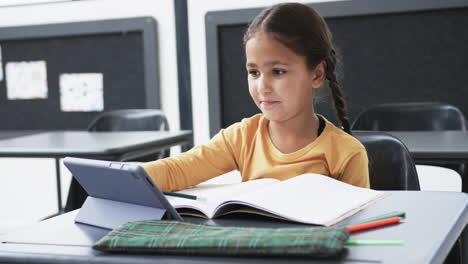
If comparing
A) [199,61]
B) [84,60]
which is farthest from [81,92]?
[199,61]

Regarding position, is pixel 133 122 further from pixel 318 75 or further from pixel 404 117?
pixel 318 75

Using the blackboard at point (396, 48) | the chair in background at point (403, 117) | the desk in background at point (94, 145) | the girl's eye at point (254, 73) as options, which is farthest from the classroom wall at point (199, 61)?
the girl's eye at point (254, 73)

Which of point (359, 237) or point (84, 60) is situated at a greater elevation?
point (84, 60)

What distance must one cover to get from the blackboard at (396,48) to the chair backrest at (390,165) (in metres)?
1.70

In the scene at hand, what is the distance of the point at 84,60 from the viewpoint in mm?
3844

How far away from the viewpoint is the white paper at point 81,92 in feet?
12.6

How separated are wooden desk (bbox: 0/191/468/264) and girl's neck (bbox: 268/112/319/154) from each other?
34 centimetres

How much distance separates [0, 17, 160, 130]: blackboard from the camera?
369cm

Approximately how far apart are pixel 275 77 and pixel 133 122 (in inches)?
72.6

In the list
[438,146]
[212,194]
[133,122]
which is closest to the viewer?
[212,194]

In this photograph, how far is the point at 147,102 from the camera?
146 inches

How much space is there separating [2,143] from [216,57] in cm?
132

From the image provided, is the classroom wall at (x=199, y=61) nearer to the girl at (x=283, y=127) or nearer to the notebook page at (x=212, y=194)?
the girl at (x=283, y=127)

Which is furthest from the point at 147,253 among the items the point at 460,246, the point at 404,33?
the point at 404,33
